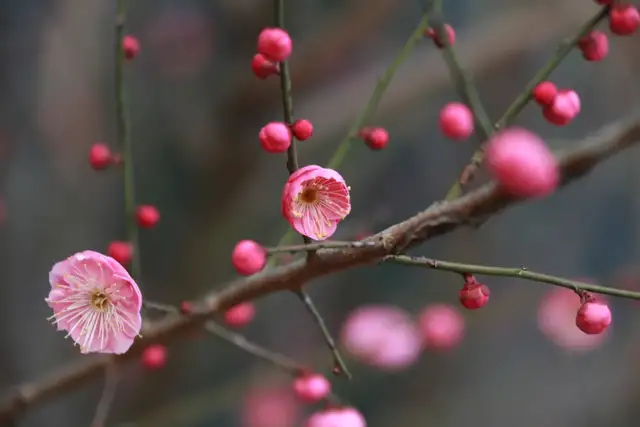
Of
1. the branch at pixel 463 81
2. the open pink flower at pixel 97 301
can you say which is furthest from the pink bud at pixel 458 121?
the open pink flower at pixel 97 301

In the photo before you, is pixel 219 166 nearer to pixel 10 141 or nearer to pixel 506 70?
pixel 10 141

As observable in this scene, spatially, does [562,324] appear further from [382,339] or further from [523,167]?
[523,167]

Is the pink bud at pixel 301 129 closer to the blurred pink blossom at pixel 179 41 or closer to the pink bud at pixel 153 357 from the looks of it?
the pink bud at pixel 153 357

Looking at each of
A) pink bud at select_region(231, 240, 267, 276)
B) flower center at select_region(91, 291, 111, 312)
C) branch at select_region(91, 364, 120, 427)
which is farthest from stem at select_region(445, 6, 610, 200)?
branch at select_region(91, 364, 120, 427)

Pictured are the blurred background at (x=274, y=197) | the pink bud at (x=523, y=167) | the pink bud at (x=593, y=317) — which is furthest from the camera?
the blurred background at (x=274, y=197)

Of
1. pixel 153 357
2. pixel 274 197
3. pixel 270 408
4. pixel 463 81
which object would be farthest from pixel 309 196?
pixel 270 408

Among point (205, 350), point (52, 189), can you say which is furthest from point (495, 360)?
point (52, 189)

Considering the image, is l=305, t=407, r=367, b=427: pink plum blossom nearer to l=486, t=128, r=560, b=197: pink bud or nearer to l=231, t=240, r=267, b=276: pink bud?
l=231, t=240, r=267, b=276: pink bud
